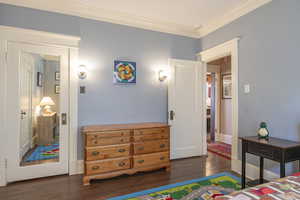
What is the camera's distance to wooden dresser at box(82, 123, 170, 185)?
2.54 m

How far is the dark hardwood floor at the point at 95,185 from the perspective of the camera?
2243 mm

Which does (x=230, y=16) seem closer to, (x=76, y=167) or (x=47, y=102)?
(x=47, y=102)

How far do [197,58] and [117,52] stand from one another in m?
1.90

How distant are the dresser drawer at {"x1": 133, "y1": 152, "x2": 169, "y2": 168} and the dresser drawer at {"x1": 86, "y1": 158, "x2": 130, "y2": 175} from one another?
15cm

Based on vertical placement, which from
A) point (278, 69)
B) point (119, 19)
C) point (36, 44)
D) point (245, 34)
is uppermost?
point (119, 19)

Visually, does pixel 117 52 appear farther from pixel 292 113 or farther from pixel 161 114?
pixel 292 113

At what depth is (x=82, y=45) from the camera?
299 centimetres

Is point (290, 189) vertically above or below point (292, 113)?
below

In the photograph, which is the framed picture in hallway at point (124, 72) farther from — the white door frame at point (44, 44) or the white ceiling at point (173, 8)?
the white ceiling at point (173, 8)

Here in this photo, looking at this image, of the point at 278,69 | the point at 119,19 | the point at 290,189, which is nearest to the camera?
the point at 290,189

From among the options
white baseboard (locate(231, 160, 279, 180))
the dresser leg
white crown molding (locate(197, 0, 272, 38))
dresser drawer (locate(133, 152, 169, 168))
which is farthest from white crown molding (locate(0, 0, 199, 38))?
white baseboard (locate(231, 160, 279, 180))

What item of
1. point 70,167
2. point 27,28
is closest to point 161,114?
point 70,167

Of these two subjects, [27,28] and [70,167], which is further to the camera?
[70,167]

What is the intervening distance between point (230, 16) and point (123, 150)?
3085mm
